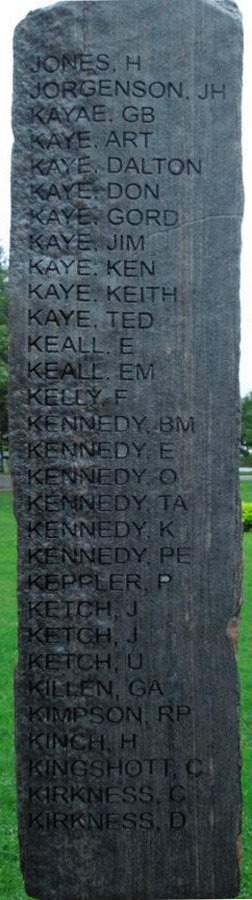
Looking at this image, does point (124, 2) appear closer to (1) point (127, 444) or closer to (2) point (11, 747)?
(1) point (127, 444)

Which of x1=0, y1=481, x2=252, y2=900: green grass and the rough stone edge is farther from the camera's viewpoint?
x1=0, y1=481, x2=252, y2=900: green grass

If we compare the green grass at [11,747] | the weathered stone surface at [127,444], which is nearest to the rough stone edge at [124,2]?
the weathered stone surface at [127,444]

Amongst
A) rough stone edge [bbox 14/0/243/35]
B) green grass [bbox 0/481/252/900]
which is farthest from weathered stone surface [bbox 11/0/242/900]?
green grass [bbox 0/481/252/900]

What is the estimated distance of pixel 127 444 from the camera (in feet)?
11.2

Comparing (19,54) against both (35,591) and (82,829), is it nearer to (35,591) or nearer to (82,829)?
(35,591)

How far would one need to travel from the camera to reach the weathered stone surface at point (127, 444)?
3.37m

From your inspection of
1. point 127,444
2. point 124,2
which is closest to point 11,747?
point 127,444

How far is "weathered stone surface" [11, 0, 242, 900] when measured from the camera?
3373 millimetres

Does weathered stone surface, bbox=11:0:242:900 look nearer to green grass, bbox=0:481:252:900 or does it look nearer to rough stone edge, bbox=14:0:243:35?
rough stone edge, bbox=14:0:243:35

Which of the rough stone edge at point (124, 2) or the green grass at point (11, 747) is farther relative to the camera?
the green grass at point (11, 747)

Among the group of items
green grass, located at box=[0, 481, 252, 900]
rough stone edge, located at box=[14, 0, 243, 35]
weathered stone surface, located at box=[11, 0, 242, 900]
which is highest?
rough stone edge, located at box=[14, 0, 243, 35]

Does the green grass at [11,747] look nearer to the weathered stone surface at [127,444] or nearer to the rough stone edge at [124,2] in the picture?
the weathered stone surface at [127,444]

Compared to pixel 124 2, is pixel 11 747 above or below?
below

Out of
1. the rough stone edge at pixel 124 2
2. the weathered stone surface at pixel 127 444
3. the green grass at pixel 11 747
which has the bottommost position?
the green grass at pixel 11 747
